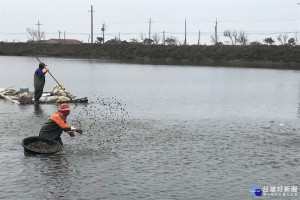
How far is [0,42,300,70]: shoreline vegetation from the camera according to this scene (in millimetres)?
88375

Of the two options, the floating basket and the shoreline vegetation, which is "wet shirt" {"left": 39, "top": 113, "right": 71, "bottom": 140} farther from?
the shoreline vegetation

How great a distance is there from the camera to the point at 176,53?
95.7m

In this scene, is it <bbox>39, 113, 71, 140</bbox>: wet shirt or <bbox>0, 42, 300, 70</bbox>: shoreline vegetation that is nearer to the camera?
<bbox>39, 113, 71, 140</bbox>: wet shirt

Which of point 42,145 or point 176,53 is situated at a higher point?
point 176,53

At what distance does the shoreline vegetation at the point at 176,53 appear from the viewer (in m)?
88.4

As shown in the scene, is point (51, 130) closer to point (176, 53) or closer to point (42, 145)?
point (42, 145)

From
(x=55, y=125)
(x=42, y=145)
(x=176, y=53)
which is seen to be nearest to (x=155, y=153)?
(x=55, y=125)

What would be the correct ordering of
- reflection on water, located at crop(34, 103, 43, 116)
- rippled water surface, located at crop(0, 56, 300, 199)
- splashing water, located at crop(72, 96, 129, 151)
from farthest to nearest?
reflection on water, located at crop(34, 103, 43, 116), splashing water, located at crop(72, 96, 129, 151), rippled water surface, located at crop(0, 56, 300, 199)

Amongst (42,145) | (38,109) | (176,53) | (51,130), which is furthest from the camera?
(176,53)

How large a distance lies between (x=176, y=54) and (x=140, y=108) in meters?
71.8

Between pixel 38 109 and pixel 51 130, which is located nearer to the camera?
pixel 51 130

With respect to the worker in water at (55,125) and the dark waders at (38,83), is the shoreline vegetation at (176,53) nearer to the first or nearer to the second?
the dark waders at (38,83)

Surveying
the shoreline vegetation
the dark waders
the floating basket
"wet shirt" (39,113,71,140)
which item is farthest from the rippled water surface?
the shoreline vegetation

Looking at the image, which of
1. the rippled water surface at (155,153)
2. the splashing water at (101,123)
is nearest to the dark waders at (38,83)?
the rippled water surface at (155,153)
